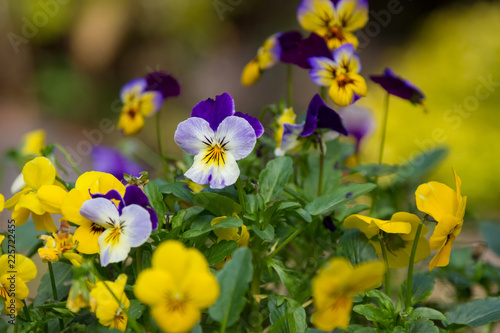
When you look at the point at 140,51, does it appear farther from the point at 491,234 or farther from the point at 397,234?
the point at 397,234

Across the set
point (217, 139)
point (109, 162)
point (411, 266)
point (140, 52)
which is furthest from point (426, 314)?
point (140, 52)

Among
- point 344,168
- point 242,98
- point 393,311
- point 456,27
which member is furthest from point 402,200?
point 242,98

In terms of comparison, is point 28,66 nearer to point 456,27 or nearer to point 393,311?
point 456,27

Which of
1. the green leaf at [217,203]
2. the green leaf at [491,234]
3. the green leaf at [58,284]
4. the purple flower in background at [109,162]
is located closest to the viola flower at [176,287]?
the green leaf at [217,203]

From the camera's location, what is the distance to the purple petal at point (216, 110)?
55 cm

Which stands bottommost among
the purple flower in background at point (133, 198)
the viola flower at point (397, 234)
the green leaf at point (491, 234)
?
the green leaf at point (491, 234)

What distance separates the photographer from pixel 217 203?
0.56 m

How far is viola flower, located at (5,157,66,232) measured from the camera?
0.54 meters

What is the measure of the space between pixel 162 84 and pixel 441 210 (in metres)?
0.50

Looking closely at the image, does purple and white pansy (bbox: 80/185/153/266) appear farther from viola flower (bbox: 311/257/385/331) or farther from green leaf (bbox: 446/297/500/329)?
green leaf (bbox: 446/297/500/329)

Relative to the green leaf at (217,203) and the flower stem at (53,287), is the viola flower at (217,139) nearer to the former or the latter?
the green leaf at (217,203)

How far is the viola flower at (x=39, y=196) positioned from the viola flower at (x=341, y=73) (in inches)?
13.3

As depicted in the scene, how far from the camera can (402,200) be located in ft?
3.05

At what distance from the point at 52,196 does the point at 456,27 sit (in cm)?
216
